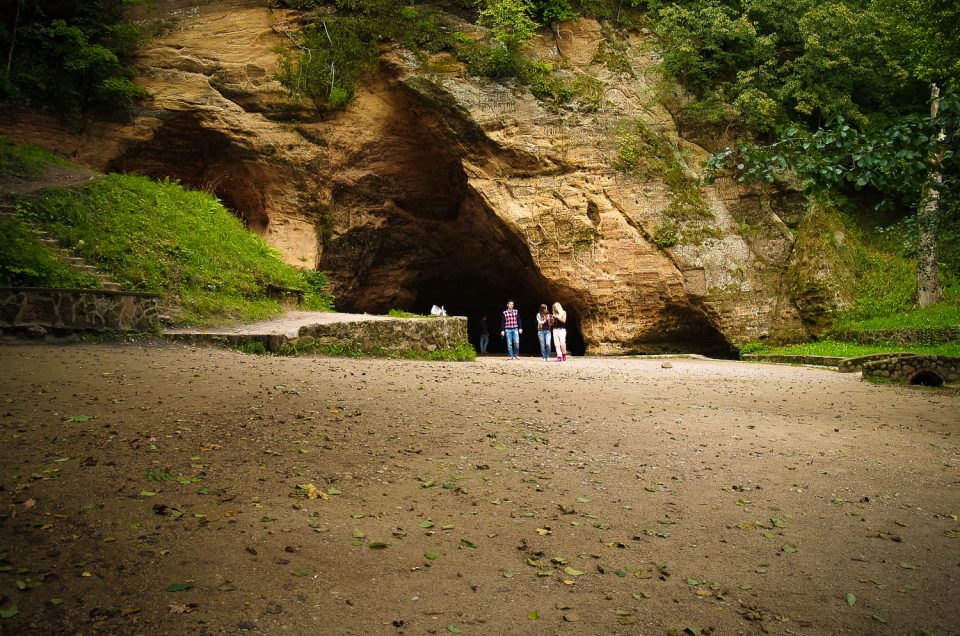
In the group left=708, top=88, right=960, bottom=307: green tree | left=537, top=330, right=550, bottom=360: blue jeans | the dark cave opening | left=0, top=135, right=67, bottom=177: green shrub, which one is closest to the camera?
left=708, top=88, right=960, bottom=307: green tree

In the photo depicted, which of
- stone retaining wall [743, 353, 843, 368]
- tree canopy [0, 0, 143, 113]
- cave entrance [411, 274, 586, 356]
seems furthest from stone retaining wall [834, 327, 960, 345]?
tree canopy [0, 0, 143, 113]

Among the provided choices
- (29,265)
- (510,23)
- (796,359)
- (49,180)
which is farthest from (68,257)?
(796,359)

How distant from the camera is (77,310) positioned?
348 inches

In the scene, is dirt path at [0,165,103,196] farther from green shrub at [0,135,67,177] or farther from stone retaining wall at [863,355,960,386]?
stone retaining wall at [863,355,960,386]

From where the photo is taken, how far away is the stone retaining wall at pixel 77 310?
8.23m

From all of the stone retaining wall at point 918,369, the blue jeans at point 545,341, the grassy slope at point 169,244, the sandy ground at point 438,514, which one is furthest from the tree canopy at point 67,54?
the stone retaining wall at point 918,369

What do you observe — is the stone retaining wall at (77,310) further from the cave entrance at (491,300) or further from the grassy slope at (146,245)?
the cave entrance at (491,300)

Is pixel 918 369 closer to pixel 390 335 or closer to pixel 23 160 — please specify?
pixel 390 335

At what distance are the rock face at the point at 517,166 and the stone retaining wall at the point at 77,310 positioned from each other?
9.78 meters

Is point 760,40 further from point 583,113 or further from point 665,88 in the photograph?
point 583,113

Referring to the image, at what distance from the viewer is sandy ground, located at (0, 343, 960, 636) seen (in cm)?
293

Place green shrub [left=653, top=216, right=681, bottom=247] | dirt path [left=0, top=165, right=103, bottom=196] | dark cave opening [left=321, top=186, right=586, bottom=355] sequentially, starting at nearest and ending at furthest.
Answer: dirt path [left=0, top=165, right=103, bottom=196] → green shrub [left=653, top=216, right=681, bottom=247] → dark cave opening [left=321, top=186, right=586, bottom=355]

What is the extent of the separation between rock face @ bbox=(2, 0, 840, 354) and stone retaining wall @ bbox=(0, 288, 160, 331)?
32.1 feet

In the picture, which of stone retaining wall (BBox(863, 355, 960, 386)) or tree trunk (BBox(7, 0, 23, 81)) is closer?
stone retaining wall (BBox(863, 355, 960, 386))
